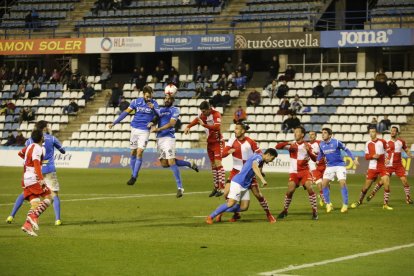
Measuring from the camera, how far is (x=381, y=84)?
44.6m

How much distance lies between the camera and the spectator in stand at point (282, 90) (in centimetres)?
4691

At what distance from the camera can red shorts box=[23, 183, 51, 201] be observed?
54.5ft

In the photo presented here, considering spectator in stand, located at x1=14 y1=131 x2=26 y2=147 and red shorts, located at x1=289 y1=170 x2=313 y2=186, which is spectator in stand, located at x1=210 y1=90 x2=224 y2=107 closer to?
spectator in stand, located at x1=14 y1=131 x2=26 y2=147

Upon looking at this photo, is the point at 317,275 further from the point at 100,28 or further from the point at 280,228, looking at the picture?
the point at 100,28

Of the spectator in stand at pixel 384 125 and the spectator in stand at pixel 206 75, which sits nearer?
the spectator in stand at pixel 384 125

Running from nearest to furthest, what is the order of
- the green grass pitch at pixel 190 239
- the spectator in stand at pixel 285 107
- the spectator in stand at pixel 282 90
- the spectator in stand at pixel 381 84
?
1. the green grass pitch at pixel 190 239
2. the spectator in stand at pixel 381 84
3. the spectator in stand at pixel 285 107
4. the spectator in stand at pixel 282 90

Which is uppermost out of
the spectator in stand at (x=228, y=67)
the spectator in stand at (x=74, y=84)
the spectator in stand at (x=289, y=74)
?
the spectator in stand at (x=228, y=67)

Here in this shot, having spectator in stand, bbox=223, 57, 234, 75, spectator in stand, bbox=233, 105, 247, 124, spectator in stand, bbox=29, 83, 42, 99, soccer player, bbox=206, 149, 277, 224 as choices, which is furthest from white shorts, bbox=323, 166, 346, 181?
spectator in stand, bbox=29, 83, 42, 99

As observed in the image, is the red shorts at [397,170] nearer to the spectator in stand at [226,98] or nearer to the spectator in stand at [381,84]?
the spectator in stand at [381,84]

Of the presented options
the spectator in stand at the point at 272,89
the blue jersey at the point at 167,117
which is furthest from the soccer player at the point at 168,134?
the spectator in stand at the point at 272,89

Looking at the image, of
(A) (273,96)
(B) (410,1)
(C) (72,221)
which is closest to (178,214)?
(C) (72,221)

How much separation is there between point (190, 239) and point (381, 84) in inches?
1175

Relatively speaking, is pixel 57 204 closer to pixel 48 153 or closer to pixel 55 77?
pixel 48 153

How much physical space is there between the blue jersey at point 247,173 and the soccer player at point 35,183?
3909mm
